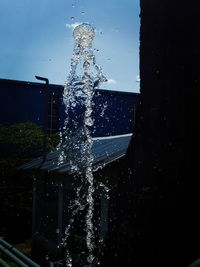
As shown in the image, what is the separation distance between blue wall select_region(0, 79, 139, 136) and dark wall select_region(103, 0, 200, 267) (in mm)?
17751

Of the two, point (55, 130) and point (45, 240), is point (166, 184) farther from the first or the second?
point (55, 130)

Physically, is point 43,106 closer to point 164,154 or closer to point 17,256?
point 17,256

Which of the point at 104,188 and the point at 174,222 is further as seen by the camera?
the point at 104,188

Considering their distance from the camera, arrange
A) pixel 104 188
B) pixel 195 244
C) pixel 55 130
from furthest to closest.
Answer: pixel 55 130
pixel 104 188
pixel 195 244

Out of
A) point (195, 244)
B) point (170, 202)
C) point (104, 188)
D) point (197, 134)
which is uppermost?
point (197, 134)

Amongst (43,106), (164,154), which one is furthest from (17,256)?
(43,106)

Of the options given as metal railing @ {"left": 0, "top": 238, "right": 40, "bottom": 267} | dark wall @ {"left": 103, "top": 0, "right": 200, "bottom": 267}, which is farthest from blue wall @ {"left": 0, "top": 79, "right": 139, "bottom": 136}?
dark wall @ {"left": 103, "top": 0, "right": 200, "bottom": 267}

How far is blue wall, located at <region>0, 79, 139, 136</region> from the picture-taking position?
21781 mm

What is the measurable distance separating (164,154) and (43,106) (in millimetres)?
19901

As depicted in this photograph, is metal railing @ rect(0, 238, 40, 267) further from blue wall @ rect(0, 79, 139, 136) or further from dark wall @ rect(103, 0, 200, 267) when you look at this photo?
blue wall @ rect(0, 79, 139, 136)

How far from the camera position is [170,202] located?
3.14 meters

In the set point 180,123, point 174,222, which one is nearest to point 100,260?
point 174,222

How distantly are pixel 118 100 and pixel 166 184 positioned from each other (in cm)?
2149

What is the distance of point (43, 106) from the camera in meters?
22.6
